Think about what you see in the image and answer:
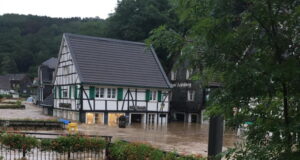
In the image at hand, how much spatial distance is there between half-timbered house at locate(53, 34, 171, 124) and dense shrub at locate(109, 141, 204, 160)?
17126 millimetres

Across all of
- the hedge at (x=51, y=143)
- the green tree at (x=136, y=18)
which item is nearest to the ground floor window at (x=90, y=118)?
the hedge at (x=51, y=143)

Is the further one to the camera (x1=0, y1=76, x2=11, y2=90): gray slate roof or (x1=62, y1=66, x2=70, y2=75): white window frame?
(x1=0, y1=76, x2=11, y2=90): gray slate roof

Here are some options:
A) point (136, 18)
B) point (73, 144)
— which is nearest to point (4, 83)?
point (136, 18)

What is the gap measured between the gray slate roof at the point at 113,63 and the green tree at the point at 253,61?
23.3 metres

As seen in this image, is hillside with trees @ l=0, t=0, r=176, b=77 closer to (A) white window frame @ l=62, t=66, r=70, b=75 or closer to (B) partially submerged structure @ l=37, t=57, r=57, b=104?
(B) partially submerged structure @ l=37, t=57, r=57, b=104

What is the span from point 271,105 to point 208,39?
97 cm

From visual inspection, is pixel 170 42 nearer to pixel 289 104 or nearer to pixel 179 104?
pixel 289 104

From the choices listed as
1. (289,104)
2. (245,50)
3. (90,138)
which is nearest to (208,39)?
(245,50)

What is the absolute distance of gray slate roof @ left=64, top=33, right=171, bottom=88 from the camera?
89.8 feet

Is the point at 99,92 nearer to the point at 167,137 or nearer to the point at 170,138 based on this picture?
the point at 167,137

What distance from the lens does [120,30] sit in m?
45.3

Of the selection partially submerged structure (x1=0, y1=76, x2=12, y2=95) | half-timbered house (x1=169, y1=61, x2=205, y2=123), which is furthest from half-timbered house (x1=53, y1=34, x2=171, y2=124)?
partially submerged structure (x1=0, y1=76, x2=12, y2=95)

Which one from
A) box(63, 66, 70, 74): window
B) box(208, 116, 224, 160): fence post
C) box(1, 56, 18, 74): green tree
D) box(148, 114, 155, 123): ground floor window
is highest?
box(1, 56, 18, 74): green tree

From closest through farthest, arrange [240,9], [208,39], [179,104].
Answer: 1. [208,39]
2. [240,9]
3. [179,104]
